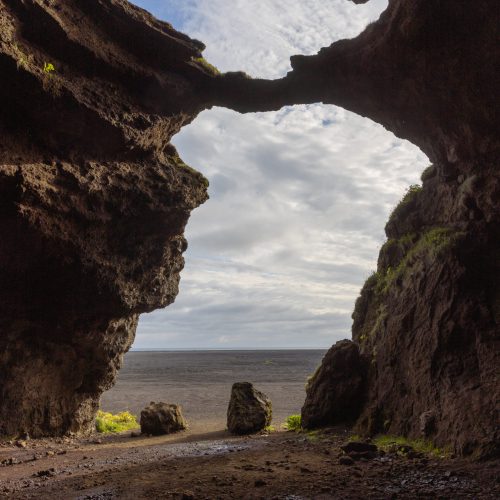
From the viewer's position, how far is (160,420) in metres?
18.8

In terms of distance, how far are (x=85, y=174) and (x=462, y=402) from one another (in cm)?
1132

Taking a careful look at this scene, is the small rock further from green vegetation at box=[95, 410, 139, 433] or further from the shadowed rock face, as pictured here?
green vegetation at box=[95, 410, 139, 433]


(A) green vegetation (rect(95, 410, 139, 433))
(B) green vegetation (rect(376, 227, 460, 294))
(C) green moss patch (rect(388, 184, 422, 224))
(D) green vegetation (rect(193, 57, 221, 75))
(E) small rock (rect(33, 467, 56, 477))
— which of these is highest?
(D) green vegetation (rect(193, 57, 221, 75))

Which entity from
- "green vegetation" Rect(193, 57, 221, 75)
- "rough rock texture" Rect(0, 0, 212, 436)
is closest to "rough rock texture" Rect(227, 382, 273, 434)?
"rough rock texture" Rect(0, 0, 212, 436)

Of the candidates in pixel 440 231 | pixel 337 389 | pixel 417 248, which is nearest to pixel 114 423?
pixel 337 389

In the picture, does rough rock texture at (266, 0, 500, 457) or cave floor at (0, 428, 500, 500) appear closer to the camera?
cave floor at (0, 428, 500, 500)

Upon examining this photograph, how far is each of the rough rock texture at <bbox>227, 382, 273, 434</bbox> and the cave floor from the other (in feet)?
15.1

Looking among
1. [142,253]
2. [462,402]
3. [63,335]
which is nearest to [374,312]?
[462,402]

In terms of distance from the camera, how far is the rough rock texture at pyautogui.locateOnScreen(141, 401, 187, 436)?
18.7 meters

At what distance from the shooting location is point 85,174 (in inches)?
491

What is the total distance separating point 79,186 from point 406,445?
10.8 metres

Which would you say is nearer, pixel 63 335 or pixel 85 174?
pixel 85 174

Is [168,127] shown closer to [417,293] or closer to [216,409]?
[417,293]

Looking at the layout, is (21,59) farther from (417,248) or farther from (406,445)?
(406,445)
